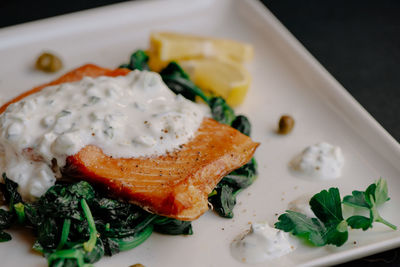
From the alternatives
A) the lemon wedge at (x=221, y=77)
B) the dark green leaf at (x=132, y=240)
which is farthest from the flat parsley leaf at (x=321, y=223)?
the lemon wedge at (x=221, y=77)

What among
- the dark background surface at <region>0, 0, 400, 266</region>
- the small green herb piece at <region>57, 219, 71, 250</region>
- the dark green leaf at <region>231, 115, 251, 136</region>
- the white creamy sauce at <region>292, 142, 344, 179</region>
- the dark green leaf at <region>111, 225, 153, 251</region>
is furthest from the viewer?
the dark background surface at <region>0, 0, 400, 266</region>

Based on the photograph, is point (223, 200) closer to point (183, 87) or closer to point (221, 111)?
point (221, 111)

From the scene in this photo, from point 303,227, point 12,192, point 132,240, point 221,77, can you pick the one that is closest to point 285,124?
point 221,77

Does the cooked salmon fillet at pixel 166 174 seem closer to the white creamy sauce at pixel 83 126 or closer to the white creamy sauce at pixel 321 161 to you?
the white creamy sauce at pixel 83 126

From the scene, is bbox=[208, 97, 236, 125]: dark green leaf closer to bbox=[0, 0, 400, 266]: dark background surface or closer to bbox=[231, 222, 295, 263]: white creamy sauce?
bbox=[231, 222, 295, 263]: white creamy sauce

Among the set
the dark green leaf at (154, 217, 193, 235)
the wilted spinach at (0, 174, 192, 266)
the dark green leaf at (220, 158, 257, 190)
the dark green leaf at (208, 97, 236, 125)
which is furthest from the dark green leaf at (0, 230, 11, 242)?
the dark green leaf at (208, 97, 236, 125)

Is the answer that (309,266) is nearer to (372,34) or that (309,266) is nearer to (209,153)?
(209,153)

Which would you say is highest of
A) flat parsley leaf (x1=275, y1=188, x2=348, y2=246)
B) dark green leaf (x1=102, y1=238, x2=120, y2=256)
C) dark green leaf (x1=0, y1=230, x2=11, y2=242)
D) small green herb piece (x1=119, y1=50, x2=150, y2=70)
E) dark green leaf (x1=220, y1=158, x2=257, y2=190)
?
flat parsley leaf (x1=275, y1=188, x2=348, y2=246)
